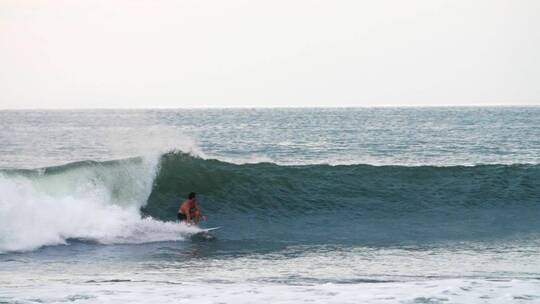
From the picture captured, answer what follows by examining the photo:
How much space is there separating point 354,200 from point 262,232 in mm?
4396

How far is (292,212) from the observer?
20.8 metres

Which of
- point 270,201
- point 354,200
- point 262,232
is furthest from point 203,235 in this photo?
point 354,200

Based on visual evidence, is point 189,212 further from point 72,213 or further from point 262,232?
point 72,213

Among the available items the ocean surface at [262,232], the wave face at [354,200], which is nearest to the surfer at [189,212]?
the ocean surface at [262,232]

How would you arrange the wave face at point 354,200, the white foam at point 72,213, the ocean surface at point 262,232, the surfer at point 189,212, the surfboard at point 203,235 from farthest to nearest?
the wave face at point 354,200 < the surfer at point 189,212 < the surfboard at point 203,235 < the white foam at point 72,213 < the ocean surface at point 262,232

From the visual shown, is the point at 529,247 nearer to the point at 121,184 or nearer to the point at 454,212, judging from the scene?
the point at 454,212

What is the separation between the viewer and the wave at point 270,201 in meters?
17.2

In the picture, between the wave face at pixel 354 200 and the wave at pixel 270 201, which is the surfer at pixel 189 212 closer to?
the wave at pixel 270 201

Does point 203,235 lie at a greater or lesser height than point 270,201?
lesser

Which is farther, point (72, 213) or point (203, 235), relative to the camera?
point (72, 213)

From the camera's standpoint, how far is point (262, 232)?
61.2ft

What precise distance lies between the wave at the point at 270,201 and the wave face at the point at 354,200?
0.03m

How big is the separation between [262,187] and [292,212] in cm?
197

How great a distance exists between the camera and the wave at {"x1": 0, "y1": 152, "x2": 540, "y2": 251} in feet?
56.3
